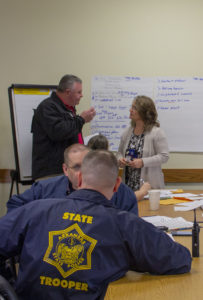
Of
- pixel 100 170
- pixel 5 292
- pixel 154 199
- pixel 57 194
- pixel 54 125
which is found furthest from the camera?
pixel 54 125

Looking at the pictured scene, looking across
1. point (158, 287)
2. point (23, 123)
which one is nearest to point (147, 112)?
point (23, 123)

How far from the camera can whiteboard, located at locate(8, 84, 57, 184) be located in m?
3.75

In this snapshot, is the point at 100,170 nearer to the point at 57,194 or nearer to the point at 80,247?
the point at 80,247

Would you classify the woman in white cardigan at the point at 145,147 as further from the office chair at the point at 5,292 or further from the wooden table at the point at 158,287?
the office chair at the point at 5,292

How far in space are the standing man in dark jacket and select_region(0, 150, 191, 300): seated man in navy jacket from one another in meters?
1.88

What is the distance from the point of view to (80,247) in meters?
1.20

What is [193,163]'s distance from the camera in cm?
425

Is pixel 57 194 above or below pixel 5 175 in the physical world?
above

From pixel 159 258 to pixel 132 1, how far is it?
3466mm

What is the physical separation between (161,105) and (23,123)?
5.04ft

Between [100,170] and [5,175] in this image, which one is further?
[5,175]

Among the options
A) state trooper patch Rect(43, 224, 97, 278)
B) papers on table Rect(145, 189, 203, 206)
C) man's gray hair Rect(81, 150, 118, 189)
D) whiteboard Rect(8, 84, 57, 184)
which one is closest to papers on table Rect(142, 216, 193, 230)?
papers on table Rect(145, 189, 203, 206)

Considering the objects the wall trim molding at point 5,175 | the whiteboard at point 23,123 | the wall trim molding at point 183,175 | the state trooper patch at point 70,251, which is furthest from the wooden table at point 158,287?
the wall trim molding at point 5,175

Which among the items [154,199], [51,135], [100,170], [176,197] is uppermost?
[100,170]
